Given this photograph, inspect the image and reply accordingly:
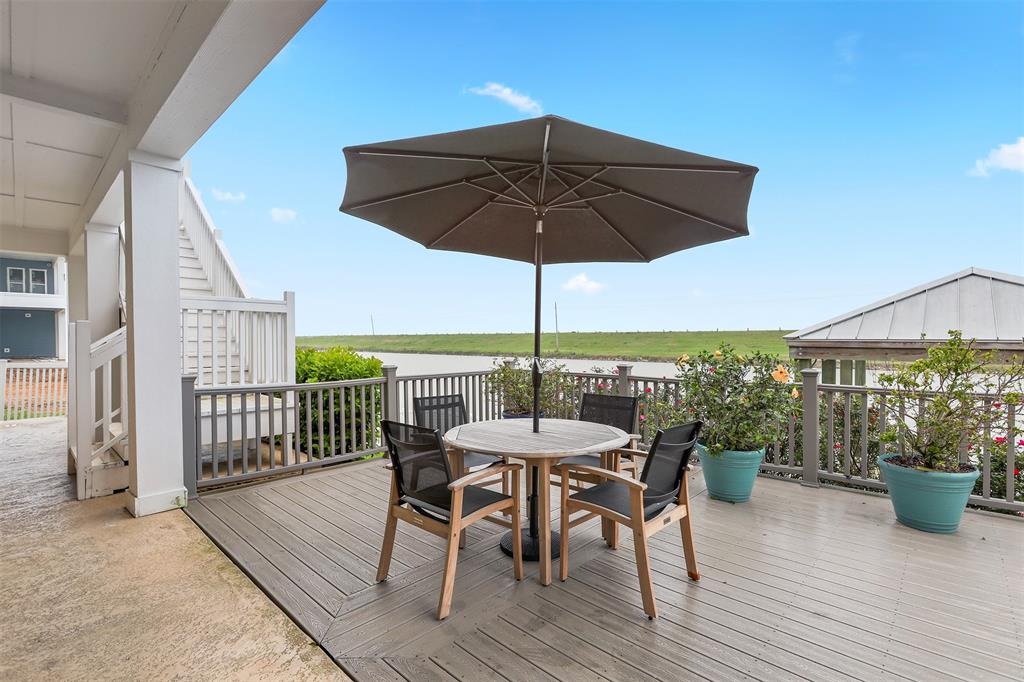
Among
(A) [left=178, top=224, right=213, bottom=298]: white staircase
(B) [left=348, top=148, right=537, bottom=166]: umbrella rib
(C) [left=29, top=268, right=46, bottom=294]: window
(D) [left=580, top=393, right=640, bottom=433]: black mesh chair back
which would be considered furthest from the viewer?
(C) [left=29, top=268, right=46, bottom=294]: window

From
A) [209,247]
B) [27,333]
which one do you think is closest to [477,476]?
[209,247]

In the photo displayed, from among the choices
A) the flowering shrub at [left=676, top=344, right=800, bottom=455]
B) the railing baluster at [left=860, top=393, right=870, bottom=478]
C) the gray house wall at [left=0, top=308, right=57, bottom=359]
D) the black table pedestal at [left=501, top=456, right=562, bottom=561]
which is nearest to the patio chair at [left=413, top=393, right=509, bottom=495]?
the black table pedestal at [left=501, top=456, right=562, bottom=561]

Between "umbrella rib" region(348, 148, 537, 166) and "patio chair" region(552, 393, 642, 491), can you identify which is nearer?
"umbrella rib" region(348, 148, 537, 166)

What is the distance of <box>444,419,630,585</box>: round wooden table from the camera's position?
242 cm

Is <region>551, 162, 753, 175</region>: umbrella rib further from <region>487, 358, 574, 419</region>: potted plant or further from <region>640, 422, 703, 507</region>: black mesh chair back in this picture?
<region>487, 358, 574, 419</region>: potted plant

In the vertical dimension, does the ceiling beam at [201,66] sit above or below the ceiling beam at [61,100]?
below

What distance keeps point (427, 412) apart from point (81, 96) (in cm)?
333

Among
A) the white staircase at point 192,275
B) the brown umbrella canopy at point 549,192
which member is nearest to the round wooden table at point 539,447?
the brown umbrella canopy at point 549,192

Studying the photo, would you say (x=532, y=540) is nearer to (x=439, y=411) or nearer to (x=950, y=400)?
(x=439, y=411)

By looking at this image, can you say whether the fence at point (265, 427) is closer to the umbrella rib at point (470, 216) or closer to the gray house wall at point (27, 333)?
the umbrella rib at point (470, 216)

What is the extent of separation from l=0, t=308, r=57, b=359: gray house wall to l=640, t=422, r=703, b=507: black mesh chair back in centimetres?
2174

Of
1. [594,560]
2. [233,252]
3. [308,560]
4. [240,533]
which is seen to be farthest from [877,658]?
[233,252]

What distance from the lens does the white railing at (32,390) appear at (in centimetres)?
791

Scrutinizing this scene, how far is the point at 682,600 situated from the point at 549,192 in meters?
2.53
